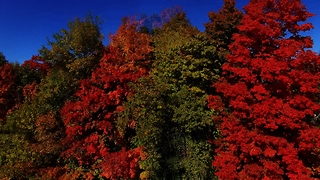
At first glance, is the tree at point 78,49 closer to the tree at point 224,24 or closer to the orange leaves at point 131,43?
the orange leaves at point 131,43

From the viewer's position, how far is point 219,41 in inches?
1022

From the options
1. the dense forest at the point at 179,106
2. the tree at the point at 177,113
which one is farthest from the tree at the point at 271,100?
the tree at the point at 177,113

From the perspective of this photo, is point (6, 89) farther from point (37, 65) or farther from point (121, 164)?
point (121, 164)

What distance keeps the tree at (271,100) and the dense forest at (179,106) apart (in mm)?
79

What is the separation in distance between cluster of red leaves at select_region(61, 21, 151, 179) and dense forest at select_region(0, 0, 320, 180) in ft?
0.31

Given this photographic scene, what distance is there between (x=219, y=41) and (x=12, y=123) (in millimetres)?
20968

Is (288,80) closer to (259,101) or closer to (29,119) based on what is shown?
(259,101)

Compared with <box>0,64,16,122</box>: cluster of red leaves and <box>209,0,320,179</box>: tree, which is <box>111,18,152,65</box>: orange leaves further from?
<box>0,64,16,122</box>: cluster of red leaves

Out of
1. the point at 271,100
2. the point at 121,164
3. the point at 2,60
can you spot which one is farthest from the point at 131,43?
the point at 2,60

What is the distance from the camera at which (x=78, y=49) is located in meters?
26.8

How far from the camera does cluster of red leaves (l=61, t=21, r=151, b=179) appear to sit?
24328 mm

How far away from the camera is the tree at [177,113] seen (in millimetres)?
21091

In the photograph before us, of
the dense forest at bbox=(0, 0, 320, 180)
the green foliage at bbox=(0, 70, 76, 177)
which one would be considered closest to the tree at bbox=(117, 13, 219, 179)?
the dense forest at bbox=(0, 0, 320, 180)

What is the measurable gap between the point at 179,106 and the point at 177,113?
0.84 m
